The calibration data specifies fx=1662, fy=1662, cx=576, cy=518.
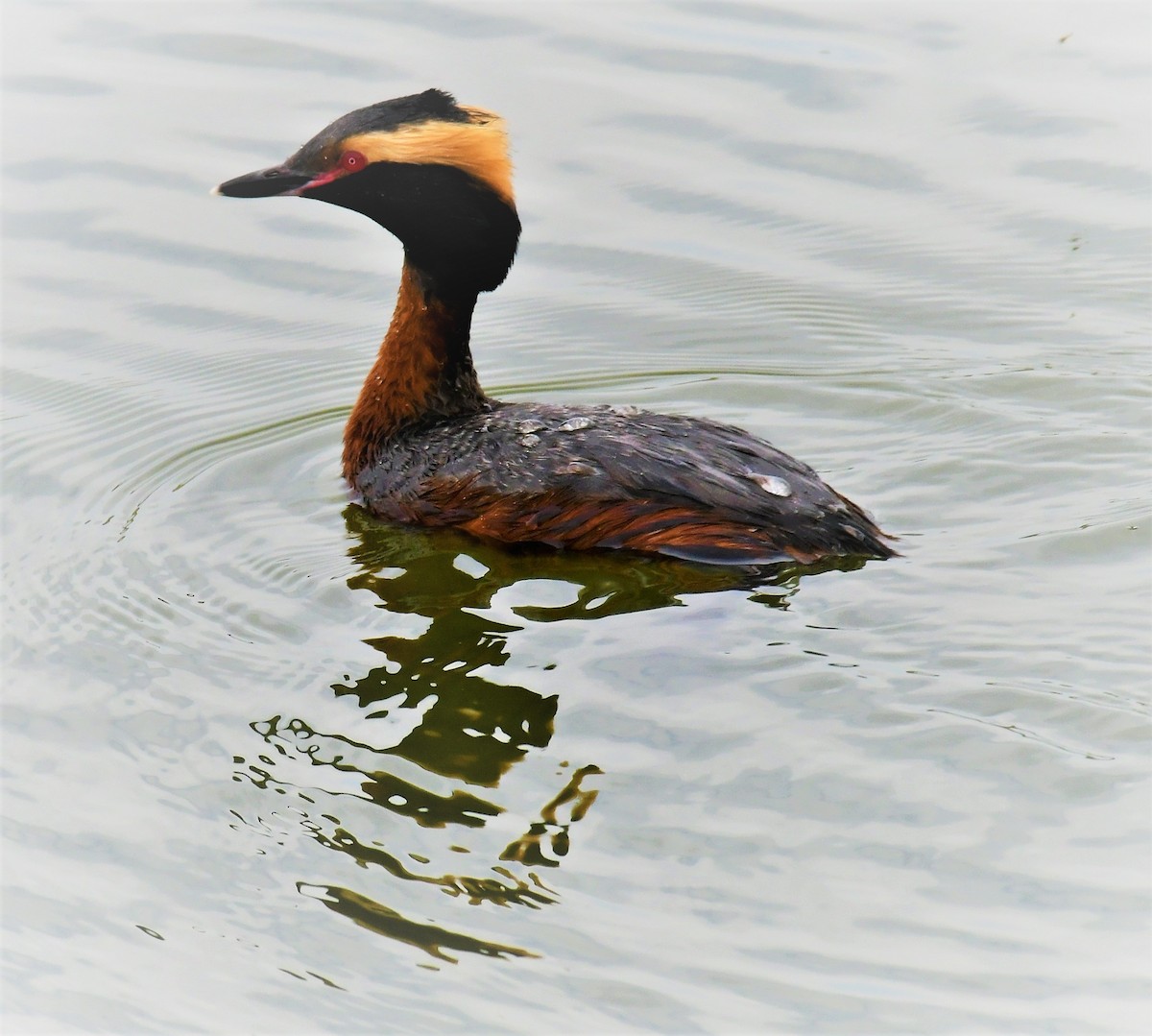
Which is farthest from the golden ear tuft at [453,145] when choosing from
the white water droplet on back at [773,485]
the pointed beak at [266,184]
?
the white water droplet on back at [773,485]

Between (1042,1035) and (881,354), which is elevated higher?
(881,354)

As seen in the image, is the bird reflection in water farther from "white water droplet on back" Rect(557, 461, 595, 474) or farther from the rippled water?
"white water droplet on back" Rect(557, 461, 595, 474)

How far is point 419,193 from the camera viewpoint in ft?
23.7

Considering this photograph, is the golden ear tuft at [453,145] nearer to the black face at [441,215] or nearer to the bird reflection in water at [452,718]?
the black face at [441,215]

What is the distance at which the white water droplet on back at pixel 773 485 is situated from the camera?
6414 mm

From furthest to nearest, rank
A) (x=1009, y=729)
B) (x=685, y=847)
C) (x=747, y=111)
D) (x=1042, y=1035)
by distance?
(x=747, y=111) → (x=1009, y=729) → (x=685, y=847) → (x=1042, y=1035)

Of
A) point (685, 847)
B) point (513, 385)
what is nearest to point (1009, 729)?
point (685, 847)

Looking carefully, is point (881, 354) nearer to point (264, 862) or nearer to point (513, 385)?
point (513, 385)

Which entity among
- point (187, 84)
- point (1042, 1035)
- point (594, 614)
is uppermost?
point (187, 84)

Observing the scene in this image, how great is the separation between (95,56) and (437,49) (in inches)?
94.9

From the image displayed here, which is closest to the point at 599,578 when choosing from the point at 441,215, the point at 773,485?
the point at 773,485

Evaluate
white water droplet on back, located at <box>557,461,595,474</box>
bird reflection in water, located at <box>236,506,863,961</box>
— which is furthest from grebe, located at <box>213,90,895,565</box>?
bird reflection in water, located at <box>236,506,863,961</box>

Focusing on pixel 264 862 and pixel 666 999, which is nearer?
pixel 666 999

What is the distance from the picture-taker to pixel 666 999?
4309 mm
